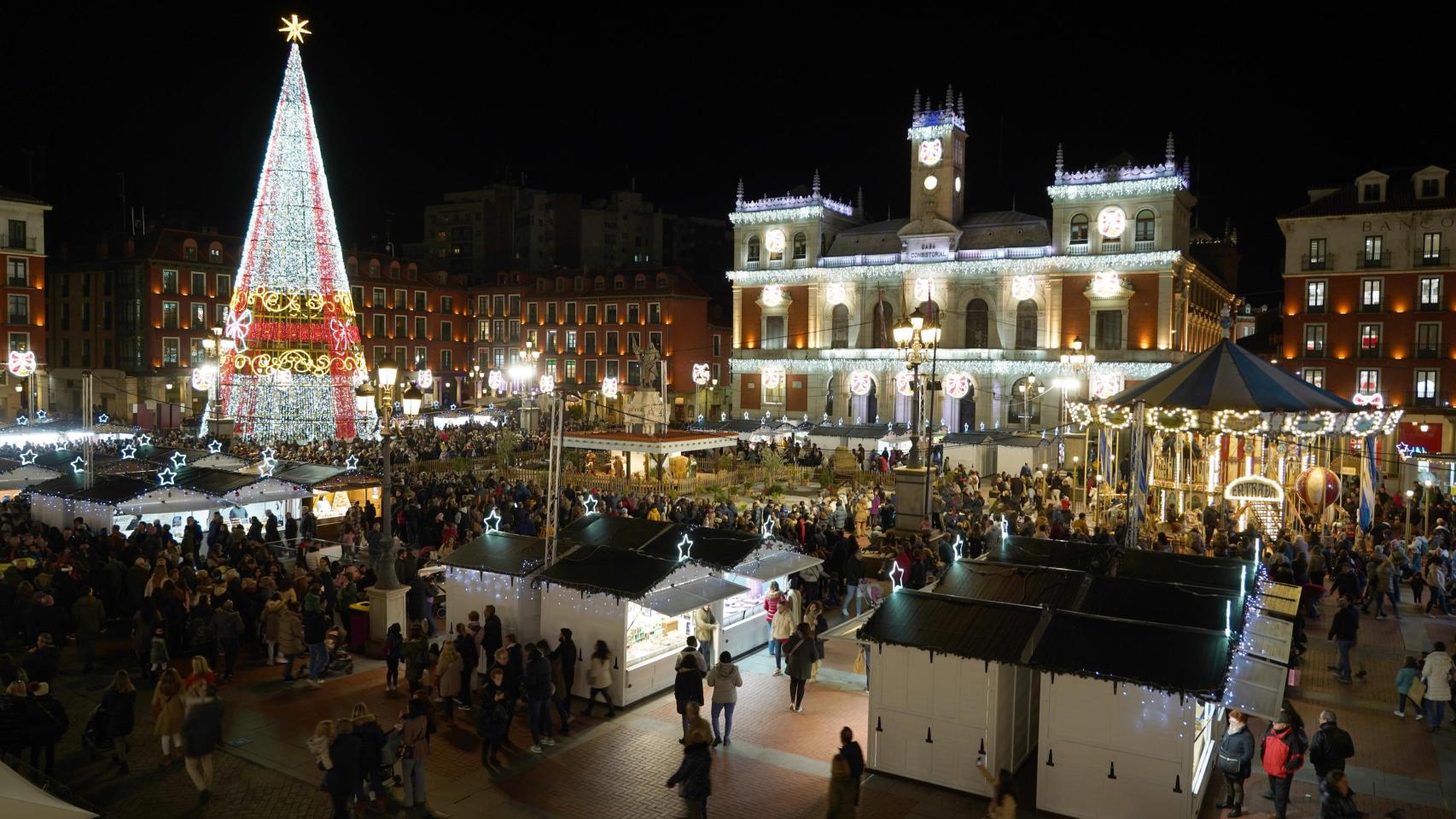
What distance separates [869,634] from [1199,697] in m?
3.01

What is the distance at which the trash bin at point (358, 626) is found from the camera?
47.0 ft

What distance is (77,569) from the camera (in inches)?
601

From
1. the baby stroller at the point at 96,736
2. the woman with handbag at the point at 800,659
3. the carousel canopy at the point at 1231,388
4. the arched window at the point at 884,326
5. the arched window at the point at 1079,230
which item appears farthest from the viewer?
the arched window at the point at 884,326

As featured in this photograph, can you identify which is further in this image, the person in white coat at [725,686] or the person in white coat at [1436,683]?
the person in white coat at [1436,683]

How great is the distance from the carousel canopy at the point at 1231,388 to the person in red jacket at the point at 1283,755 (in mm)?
11810

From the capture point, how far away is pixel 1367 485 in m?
21.2

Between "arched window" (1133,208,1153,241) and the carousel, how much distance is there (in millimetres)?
21839

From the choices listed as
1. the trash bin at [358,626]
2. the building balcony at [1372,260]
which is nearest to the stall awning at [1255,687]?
the trash bin at [358,626]

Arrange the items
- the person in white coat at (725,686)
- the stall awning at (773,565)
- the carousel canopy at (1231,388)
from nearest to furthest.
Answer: the person in white coat at (725,686)
the stall awning at (773,565)
the carousel canopy at (1231,388)

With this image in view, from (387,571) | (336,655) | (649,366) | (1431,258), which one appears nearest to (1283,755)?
(387,571)

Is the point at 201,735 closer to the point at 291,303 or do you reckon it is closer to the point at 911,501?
the point at 911,501

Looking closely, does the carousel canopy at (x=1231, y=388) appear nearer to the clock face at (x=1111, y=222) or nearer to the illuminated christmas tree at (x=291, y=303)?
the illuminated christmas tree at (x=291, y=303)

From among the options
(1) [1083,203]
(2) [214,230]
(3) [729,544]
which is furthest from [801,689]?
(2) [214,230]

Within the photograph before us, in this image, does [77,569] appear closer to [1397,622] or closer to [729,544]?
[729,544]
